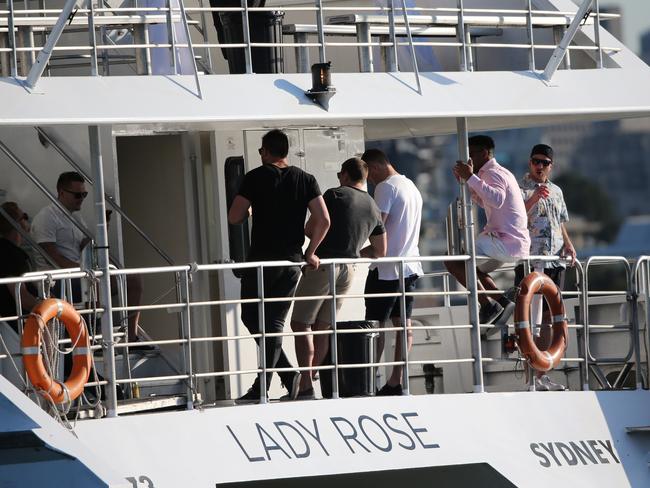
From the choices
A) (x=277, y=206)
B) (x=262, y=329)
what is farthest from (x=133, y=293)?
(x=262, y=329)

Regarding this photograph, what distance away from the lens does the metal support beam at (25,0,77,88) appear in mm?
8875

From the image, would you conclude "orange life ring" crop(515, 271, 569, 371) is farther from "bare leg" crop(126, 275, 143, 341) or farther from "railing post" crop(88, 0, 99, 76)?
"railing post" crop(88, 0, 99, 76)

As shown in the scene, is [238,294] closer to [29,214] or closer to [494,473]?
[29,214]

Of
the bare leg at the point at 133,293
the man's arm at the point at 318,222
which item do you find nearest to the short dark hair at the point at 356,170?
the man's arm at the point at 318,222

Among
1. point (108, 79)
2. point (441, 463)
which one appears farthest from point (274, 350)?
point (108, 79)

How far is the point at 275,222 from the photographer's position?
388 inches

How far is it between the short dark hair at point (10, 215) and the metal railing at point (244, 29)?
3.08 feet

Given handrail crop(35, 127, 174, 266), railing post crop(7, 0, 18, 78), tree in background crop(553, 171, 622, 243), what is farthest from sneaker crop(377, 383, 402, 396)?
tree in background crop(553, 171, 622, 243)

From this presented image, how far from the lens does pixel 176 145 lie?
11219mm

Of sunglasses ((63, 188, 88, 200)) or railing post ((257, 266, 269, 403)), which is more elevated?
sunglasses ((63, 188, 88, 200))

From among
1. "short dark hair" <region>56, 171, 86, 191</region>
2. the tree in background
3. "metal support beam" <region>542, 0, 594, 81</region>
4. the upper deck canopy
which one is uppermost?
"metal support beam" <region>542, 0, 594, 81</region>

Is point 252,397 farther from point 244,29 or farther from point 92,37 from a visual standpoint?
point 92,37

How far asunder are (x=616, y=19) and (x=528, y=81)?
1.30 meters

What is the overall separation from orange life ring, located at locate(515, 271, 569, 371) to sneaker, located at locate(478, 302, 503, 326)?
36 centimetres
